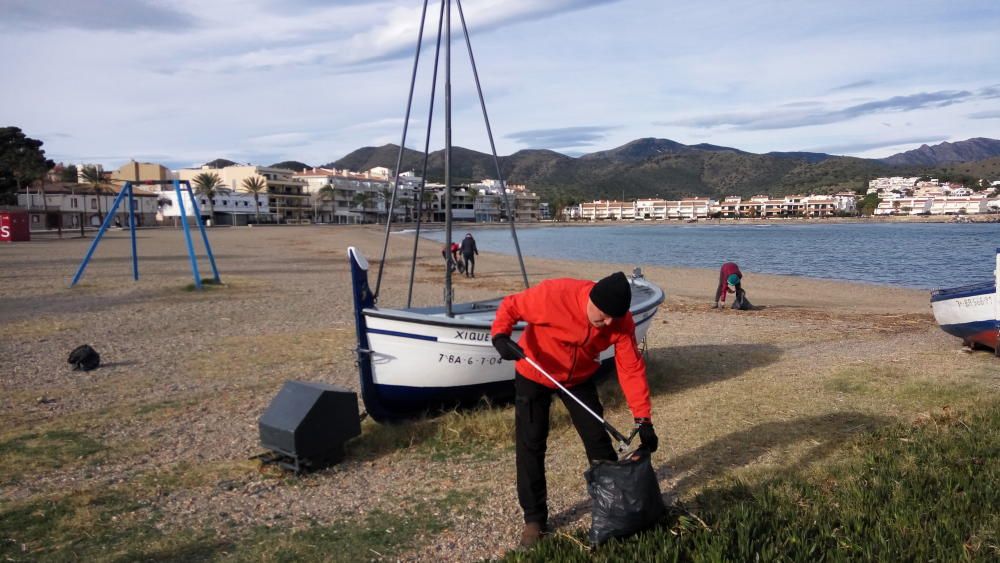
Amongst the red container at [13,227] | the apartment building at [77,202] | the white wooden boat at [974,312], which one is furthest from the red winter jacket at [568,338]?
A: the apartment building at [77,202]

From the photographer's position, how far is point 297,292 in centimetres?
1908

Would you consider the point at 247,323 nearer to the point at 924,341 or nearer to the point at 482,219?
the point at 924,341

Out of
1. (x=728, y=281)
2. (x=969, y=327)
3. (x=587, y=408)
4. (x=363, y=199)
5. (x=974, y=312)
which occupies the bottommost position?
(x=969, y=327)

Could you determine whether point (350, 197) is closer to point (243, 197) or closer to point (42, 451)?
point (243, 197)

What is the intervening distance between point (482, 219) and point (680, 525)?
16466cm

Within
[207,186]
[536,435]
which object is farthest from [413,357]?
[207,186]

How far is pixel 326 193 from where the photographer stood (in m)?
125

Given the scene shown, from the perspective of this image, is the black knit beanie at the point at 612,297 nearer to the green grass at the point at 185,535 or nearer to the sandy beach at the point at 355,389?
the sandy beach at the point at 355,389

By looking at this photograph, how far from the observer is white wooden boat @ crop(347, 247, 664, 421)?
6715mm

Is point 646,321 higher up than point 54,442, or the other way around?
point 646,321

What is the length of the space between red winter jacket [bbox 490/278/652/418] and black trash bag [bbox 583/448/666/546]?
0.32 m

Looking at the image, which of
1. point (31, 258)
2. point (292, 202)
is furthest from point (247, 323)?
point (292, 202)

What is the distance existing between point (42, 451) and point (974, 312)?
37.0ft

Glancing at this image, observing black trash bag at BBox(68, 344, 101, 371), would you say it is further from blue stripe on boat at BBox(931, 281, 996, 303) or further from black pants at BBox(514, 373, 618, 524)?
blue stripe on boat at BBox(931, 281, 996, 303)
